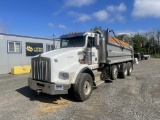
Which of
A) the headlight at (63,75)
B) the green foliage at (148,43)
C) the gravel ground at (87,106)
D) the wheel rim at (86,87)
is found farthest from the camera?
the green foliage at (148,43)

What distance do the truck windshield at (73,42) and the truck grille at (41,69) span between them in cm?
220

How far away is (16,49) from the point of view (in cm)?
1811

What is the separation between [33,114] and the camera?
6.41 m

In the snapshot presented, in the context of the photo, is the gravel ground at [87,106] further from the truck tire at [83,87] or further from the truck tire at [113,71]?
the truck tire at [113,71]

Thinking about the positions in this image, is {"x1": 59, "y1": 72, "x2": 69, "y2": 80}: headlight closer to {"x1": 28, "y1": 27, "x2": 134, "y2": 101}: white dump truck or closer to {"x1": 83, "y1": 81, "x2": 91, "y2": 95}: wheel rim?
{"x1": 28, "y1": 27, "x2": 134, "y2": 101}: white dump truck

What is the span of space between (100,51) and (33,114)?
4.63 m

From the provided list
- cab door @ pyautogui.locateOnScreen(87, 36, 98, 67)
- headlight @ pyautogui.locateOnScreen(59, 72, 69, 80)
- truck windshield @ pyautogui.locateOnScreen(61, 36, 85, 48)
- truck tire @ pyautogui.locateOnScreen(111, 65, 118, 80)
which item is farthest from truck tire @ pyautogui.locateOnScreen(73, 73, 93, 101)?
truck tire @ pyautogui.locateOnScreen(111, 65, 118, 80)

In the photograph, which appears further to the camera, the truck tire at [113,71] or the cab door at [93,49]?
the truck tire at [113,71]

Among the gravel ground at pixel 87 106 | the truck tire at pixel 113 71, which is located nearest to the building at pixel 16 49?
the gravel ground at pixel 87 106

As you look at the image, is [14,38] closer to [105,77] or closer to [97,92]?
[105,77]

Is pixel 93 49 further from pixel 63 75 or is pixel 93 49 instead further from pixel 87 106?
pixel 87 106

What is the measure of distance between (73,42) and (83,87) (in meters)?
2.52

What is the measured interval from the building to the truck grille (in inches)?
396

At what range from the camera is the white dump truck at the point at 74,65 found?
24.0ft
